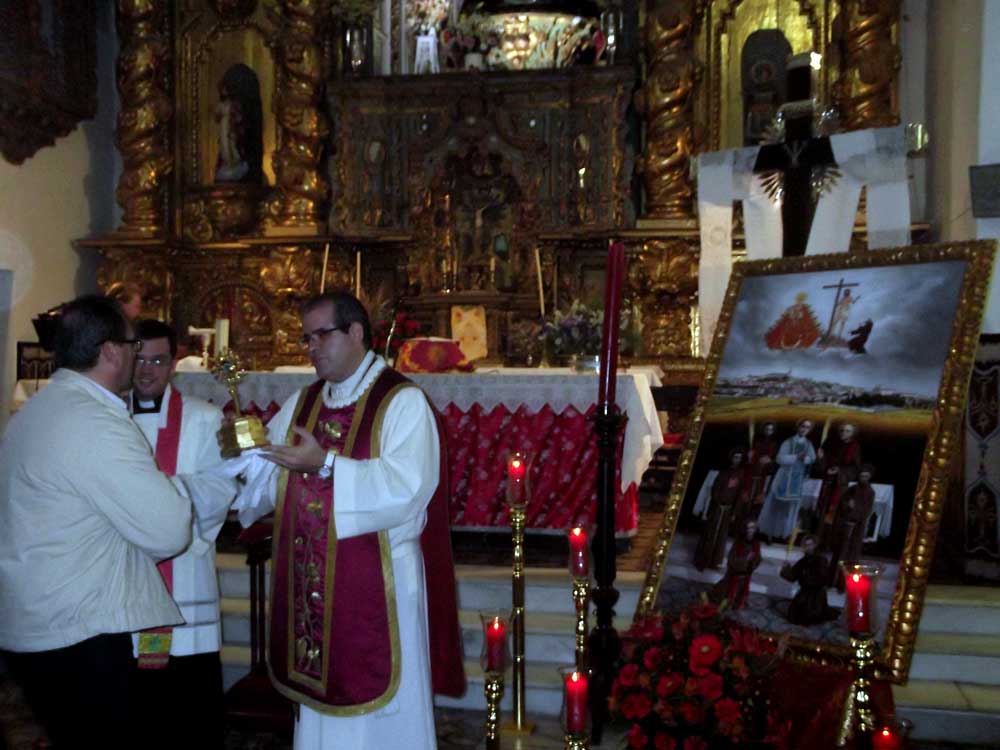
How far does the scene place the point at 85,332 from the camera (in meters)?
2.69

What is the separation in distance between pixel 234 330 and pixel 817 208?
6.22 metres

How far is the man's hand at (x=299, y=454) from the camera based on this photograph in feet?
9.63

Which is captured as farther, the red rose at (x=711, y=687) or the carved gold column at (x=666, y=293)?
the carved gold column at (x=666, y=293)

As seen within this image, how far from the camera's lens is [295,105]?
965 cm

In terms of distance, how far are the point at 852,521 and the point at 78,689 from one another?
2494 millimetres

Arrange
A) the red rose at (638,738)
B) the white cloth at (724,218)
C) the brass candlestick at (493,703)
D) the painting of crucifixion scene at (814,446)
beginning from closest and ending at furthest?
1. the brass candlestick at (493,703)
2. the red rose at (638,738)
3. the painting of crucifixion scene at (814,446)
4. the white cloth at (724,218)

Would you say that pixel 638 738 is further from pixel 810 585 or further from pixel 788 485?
pixel 788 485

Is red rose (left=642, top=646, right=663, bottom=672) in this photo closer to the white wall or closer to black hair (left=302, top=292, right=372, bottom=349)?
black hair (left=302, top=292, right=372, bottom=349)

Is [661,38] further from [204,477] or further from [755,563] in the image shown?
[204,477]

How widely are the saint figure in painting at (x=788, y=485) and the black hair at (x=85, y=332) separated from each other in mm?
2343

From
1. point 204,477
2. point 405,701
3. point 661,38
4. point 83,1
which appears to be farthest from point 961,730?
point 83,1

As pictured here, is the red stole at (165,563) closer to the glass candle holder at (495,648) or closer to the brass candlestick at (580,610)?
the brass candlestick at (580,610)

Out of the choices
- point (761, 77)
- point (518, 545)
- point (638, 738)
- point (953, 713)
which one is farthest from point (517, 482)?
point (761, 77)

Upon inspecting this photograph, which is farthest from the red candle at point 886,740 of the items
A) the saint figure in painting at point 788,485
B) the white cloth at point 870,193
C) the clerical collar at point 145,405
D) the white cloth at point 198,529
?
the white cloth at point 870,193
